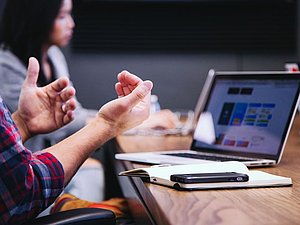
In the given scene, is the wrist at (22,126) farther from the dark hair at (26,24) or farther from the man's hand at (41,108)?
the dark hair at (26,24)

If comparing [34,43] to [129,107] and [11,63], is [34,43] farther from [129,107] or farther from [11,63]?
[129,107]

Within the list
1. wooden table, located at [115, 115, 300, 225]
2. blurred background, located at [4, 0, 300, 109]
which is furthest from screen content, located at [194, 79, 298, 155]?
blurred background, located at [4, 0, 300, 109]

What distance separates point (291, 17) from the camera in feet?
14.8

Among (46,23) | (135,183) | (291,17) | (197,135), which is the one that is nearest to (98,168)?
(46,23)

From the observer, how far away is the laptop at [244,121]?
63.5 inches

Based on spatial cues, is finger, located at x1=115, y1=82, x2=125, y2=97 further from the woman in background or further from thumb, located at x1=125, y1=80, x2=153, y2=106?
the woman in background

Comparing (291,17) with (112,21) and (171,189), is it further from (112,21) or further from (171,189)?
(171,189)

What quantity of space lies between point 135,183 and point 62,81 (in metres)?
0.58

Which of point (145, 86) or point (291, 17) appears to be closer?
point (145, 86)

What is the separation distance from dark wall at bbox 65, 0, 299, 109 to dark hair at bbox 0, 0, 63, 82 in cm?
139

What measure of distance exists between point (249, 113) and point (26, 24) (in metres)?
1.58

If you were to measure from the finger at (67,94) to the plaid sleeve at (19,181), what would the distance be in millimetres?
581

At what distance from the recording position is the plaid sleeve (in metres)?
1.13

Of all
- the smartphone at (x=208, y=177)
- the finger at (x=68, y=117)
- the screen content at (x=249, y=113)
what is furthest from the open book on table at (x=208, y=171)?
the finger at (x=68, y=117)
